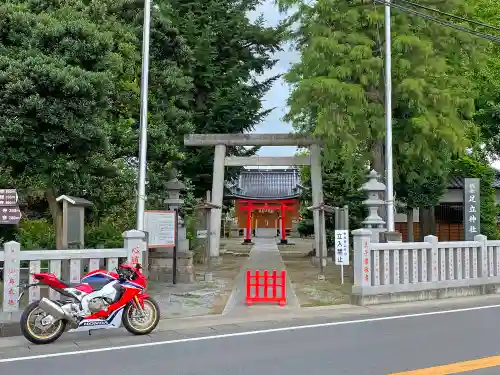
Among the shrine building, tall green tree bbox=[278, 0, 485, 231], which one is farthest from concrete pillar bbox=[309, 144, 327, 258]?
the shrine building

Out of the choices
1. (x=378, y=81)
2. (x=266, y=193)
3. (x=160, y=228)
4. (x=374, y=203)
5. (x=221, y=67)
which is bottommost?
(x=160, y=228)

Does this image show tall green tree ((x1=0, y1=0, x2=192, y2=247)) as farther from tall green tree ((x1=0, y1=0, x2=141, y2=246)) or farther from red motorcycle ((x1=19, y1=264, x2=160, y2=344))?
red motorcycle ((x1=19, y1=264, x2=160, y2=344))

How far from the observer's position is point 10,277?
913 centimetres

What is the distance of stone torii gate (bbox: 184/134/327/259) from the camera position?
22141 mm

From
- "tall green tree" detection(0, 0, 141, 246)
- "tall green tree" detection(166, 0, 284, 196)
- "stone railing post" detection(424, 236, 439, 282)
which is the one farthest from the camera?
"tall green tree" detection(166, 0, 284, 196)

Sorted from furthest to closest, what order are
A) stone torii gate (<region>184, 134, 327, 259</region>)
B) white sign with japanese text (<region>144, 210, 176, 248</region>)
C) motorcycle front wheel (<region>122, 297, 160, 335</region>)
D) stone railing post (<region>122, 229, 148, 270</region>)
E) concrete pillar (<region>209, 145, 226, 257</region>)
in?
concrete pillar (<region>209, 145, 226, 257</region>), stone torii gate (<region>184, 134, 327, 259</region>), white sign with japanese text (<region>144, 210, 176, 248</region>), stone railing post (<region>122, 229, 148, 270</region>), motorcycle front wheel (<region>122, 297, 160, 335</region>)

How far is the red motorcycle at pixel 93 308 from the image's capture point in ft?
26.5

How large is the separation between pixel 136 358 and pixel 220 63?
2104 cm

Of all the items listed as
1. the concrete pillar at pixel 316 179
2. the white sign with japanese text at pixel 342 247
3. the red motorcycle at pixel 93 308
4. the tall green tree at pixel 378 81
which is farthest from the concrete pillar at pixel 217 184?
the red motorcycle at pixel 93 308

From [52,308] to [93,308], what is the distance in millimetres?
644

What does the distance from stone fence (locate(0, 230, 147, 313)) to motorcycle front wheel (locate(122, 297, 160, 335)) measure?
1.57 metres

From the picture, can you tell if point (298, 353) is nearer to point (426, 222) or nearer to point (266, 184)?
point (426, 222)

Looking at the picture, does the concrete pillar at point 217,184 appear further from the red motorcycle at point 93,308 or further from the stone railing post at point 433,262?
the red motorcycle at point 93,308

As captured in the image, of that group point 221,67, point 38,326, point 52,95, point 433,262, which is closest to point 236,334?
point 38,326
